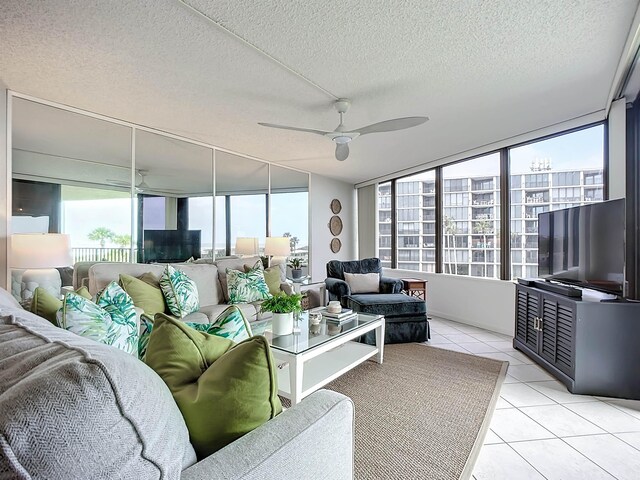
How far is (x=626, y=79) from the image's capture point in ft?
8.23

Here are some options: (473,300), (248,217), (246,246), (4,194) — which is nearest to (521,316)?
(473,300)

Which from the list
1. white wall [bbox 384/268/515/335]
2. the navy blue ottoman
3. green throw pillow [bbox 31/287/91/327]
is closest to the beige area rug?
the navy blue ottoman

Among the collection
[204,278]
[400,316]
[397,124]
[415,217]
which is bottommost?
[400,316]

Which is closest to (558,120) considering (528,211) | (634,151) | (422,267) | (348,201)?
(634,151)

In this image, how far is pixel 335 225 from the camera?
636 centimetres

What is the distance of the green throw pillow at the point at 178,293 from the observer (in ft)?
9.42

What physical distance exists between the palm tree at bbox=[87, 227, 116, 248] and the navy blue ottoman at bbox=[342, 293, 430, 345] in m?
2.73

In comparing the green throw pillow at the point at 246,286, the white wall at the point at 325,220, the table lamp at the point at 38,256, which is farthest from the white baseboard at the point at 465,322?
the table lamp at the point at 38,256

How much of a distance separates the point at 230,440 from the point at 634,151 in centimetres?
381

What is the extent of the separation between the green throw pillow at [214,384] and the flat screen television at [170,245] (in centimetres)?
315

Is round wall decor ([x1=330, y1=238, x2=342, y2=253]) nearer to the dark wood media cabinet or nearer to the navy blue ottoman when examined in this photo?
the navy blue ottoman

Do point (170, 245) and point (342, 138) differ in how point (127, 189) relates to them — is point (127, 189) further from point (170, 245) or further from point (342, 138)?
point (342, 138)

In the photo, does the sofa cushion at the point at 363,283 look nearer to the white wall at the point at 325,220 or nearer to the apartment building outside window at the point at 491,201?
the apartment building outside window at the point at 491,201

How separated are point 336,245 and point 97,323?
5.25 meters
